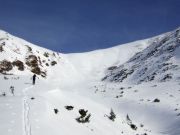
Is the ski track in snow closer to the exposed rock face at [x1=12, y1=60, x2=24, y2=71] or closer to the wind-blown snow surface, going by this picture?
the wind-blown snow surface

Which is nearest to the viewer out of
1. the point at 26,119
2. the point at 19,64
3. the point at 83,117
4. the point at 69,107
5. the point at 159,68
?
the point at 26,119

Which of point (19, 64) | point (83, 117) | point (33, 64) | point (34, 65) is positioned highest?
point (33, 64)

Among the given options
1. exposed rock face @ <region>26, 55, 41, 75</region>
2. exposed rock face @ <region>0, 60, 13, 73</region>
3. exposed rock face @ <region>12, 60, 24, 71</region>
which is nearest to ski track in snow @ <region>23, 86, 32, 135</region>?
exposed rock face @ <region>0, 60, 13, 73</region>

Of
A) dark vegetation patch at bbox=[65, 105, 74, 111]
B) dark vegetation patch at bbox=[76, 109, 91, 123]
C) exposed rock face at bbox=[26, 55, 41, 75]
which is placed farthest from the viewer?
exposed rock face at bbox=[26, 55, 41, 75]

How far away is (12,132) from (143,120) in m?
21.7

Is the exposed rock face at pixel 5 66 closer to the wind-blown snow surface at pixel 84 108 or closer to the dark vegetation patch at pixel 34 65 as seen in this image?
the wind-blown snow surface at pixel 84 108

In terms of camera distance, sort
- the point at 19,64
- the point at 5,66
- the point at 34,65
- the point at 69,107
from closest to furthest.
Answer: the point at 69,107 < the point at 5,66 < the point at 19,64 < the point at 34,65

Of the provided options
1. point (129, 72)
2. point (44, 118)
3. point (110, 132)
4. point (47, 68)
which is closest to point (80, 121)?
point (110, 132)

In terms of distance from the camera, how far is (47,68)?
9700 cm

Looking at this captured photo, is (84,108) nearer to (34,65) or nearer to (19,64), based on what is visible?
(19,64)

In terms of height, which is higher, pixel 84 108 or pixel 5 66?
pixel 5 66

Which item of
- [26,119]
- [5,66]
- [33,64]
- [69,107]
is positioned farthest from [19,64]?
[26,119]

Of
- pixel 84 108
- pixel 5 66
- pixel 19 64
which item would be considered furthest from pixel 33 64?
pixel 84 108

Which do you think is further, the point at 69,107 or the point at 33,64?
the point at 33,64
